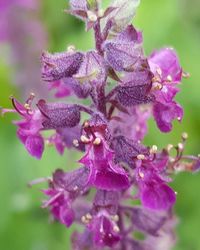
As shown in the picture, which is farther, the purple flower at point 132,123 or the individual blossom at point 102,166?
the purple flower at point 132,123

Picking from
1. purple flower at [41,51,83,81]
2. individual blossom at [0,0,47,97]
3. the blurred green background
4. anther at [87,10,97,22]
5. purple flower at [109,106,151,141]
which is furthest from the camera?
individual blossom at [0,0,47,97]

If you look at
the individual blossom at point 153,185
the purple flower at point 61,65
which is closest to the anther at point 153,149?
the individual blossom at point 153,185

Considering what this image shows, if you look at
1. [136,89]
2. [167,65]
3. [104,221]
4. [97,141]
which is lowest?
[104,221]

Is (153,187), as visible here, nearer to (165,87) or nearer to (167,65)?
(165,87)

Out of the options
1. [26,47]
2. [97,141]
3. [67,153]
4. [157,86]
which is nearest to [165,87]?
[157,86]

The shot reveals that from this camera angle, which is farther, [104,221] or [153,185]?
[104,221]

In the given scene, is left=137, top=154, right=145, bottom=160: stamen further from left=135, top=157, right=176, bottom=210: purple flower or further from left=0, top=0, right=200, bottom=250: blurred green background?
left=0, top=0, right=200, bottom=250: blurred green background

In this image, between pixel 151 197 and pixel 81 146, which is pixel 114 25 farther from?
pixel 151 197

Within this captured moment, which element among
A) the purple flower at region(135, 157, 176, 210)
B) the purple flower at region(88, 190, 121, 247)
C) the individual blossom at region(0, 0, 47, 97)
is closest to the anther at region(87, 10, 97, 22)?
the purple flower at region(135, 157, 176, 210)

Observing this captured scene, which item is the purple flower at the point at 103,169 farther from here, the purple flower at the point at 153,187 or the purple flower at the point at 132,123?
the purple flower at the point at 132,123
